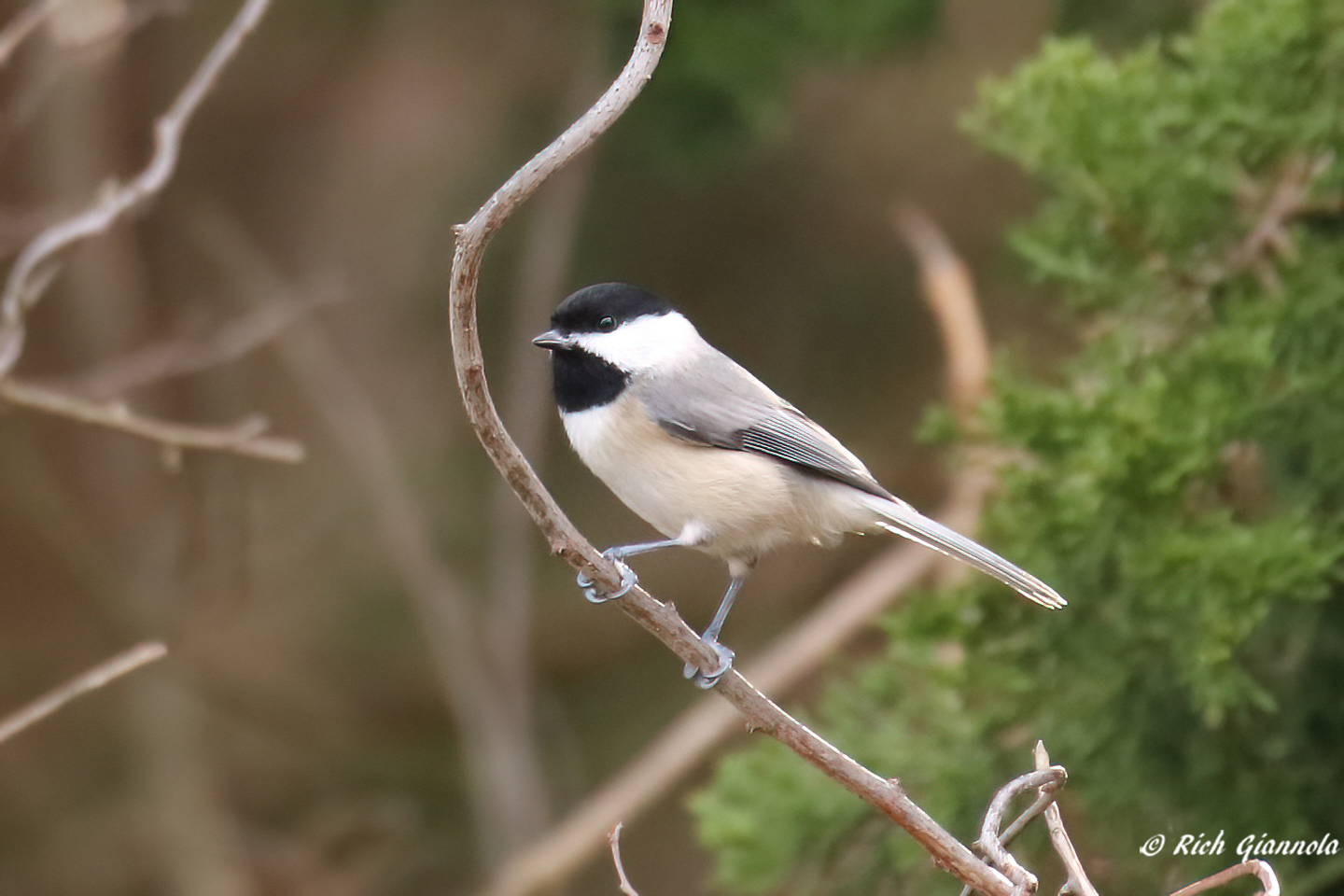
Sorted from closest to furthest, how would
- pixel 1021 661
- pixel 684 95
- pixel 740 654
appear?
pixel 1021 661 → pixel 684 95 → pixel 740 654

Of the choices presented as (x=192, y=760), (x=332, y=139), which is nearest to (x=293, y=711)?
(x=192, y=760)

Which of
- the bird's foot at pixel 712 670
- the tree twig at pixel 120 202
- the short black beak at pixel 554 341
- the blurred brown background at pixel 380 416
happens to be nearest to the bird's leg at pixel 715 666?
the bird's foot at pixel 712 670

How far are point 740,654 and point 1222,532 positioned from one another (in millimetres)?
2850

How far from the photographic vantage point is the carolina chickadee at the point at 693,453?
6.43ft

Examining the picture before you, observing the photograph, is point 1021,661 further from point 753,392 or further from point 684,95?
point 684,95

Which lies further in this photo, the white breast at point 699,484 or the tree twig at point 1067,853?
the white breast at point 699,484

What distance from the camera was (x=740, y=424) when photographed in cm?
207

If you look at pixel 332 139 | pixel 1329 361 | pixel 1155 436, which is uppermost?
pixel 332 139

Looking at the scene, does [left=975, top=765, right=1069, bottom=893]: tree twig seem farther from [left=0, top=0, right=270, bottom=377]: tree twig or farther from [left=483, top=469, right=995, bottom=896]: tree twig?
[left=483, top=469, right=995, bottom=896]: tree twig

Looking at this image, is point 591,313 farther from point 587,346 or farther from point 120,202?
point 120,202

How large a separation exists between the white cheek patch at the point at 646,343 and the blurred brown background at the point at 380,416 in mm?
1613

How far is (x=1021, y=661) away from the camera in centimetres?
229

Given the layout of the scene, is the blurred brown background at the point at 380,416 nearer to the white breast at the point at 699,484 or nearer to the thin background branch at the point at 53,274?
the thin background branch at the point at 53,274

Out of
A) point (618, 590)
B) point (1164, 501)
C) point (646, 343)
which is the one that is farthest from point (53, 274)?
point (1164, 501)
